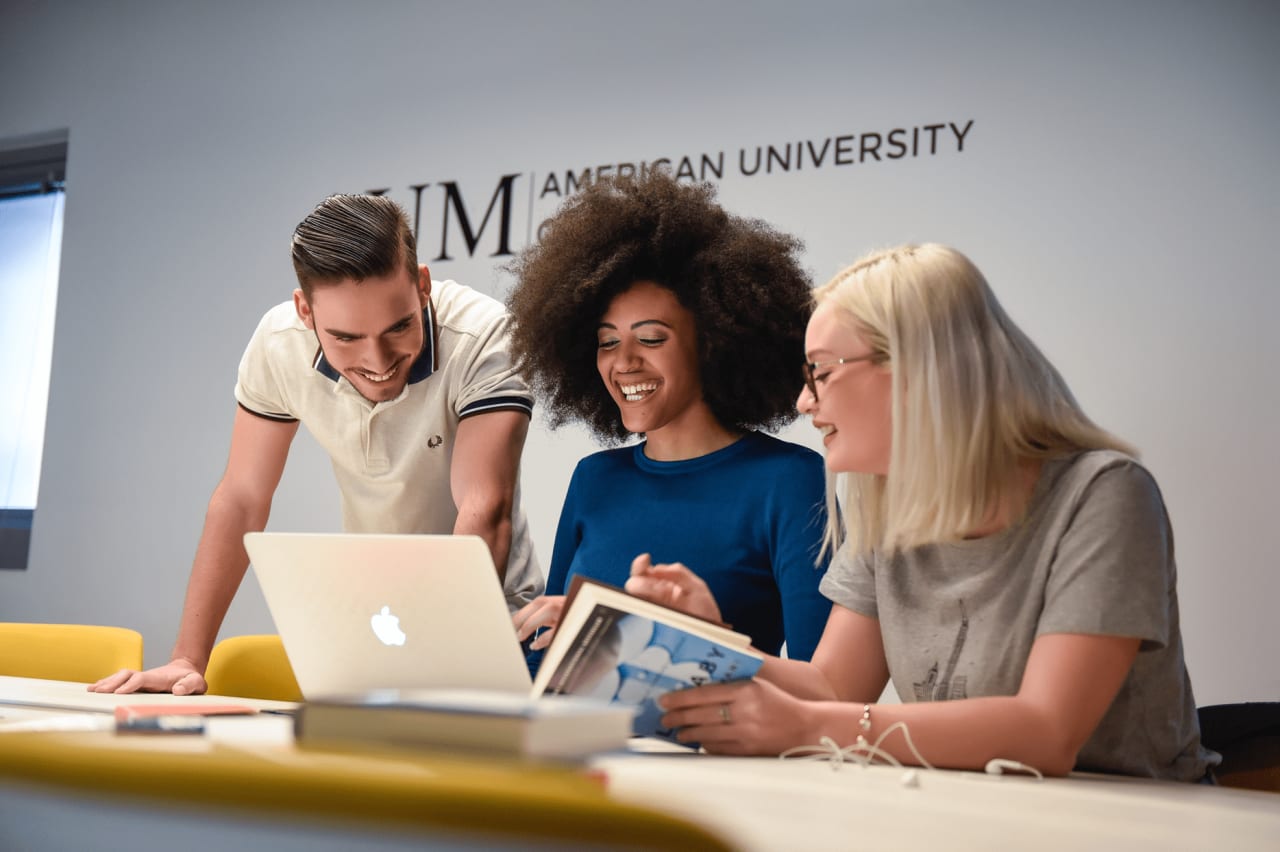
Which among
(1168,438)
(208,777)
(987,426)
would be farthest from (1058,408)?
(1168,438)

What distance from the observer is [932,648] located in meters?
1.42

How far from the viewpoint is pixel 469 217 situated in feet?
13.0

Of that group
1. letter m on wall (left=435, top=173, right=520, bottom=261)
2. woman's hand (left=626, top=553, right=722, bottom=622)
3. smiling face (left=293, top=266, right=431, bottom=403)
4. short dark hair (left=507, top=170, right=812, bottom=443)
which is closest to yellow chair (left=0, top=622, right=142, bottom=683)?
smiling face (left=293, top=266, right=431, bottom=403)

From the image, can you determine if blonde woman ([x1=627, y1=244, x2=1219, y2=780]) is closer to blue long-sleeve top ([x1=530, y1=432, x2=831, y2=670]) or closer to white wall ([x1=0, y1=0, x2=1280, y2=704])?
blue long-sleeve top ([x1=530, y1=432, x2=831, y2=670])

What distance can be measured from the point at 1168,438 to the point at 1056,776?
6.49 ft

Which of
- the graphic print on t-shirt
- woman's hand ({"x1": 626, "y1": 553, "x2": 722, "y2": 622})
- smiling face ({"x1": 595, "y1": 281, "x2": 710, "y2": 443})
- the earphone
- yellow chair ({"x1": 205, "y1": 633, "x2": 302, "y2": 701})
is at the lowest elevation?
yellow chair ({"x1": 205, "y1": 633, "x2": 302, "y2": 701})

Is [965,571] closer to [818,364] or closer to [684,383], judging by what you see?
[818,364]

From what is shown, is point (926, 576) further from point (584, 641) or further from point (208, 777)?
point (208, 777)

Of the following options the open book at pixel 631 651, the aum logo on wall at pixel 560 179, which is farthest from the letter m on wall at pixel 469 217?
the open book at pixel 631 651

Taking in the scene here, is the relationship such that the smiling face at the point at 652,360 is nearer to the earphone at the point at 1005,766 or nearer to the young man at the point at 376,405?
the young man at the point at 376,405

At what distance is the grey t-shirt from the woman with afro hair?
1.40 feet

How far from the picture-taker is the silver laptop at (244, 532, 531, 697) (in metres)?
1.26

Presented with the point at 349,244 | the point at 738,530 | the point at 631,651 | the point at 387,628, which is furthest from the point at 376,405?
the point at 631,651

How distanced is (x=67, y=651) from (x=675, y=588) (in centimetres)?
186
